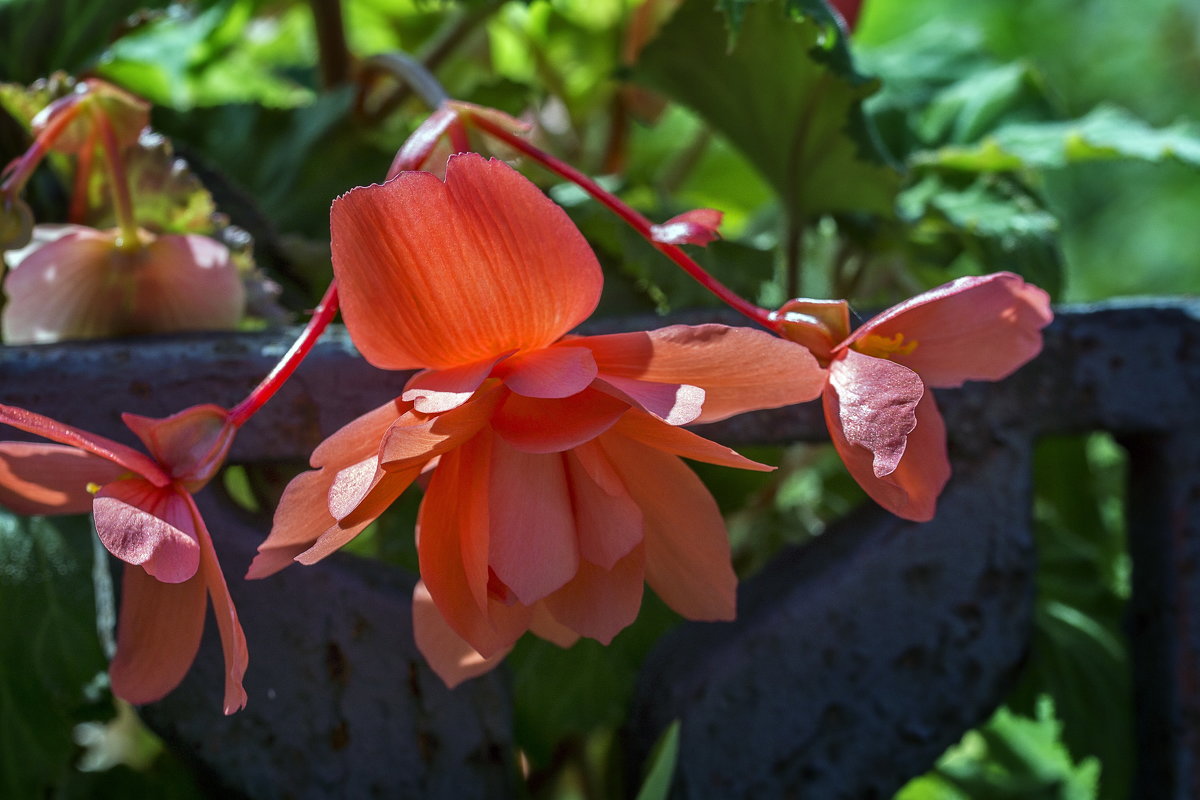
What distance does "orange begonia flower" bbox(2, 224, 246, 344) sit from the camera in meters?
0.33

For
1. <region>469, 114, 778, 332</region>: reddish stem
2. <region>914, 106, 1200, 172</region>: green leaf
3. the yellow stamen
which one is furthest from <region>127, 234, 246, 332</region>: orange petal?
<region>914, 106, 1200, 172</region>: green leaf

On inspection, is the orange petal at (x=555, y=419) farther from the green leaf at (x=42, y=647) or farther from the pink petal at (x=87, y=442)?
the green leaf at (x=42, y=647)

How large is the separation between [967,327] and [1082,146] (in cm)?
27

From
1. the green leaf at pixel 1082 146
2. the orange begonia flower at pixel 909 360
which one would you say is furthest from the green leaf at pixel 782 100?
the orange begonia flower at pixel 909 360

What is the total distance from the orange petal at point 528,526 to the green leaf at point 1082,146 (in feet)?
1.06

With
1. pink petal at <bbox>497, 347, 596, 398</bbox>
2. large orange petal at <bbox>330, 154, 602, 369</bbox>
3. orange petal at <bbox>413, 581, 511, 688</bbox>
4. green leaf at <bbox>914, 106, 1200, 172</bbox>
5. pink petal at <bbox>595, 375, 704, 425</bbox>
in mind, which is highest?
large orange petal at <bbox>330, 154, 602, 369</bbox>

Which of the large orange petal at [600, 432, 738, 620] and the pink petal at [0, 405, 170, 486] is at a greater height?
the pink petal at [0, 405, 170, 486]

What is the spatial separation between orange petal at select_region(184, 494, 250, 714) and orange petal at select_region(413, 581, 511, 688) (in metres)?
0.05

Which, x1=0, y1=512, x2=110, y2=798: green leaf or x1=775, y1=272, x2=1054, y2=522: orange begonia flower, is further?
x1=0, y1=512, x2=110, y2=798: green leaf

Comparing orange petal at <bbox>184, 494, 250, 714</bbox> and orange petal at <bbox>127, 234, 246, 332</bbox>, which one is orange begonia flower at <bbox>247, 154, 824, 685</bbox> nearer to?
orange petal at <bbox>184, 494, 250, 714</bbox>

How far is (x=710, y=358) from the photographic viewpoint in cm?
22

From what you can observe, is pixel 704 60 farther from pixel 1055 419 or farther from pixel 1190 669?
pixel 1190 669

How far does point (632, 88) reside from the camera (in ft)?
2.07

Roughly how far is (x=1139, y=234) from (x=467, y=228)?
6.90 feet
